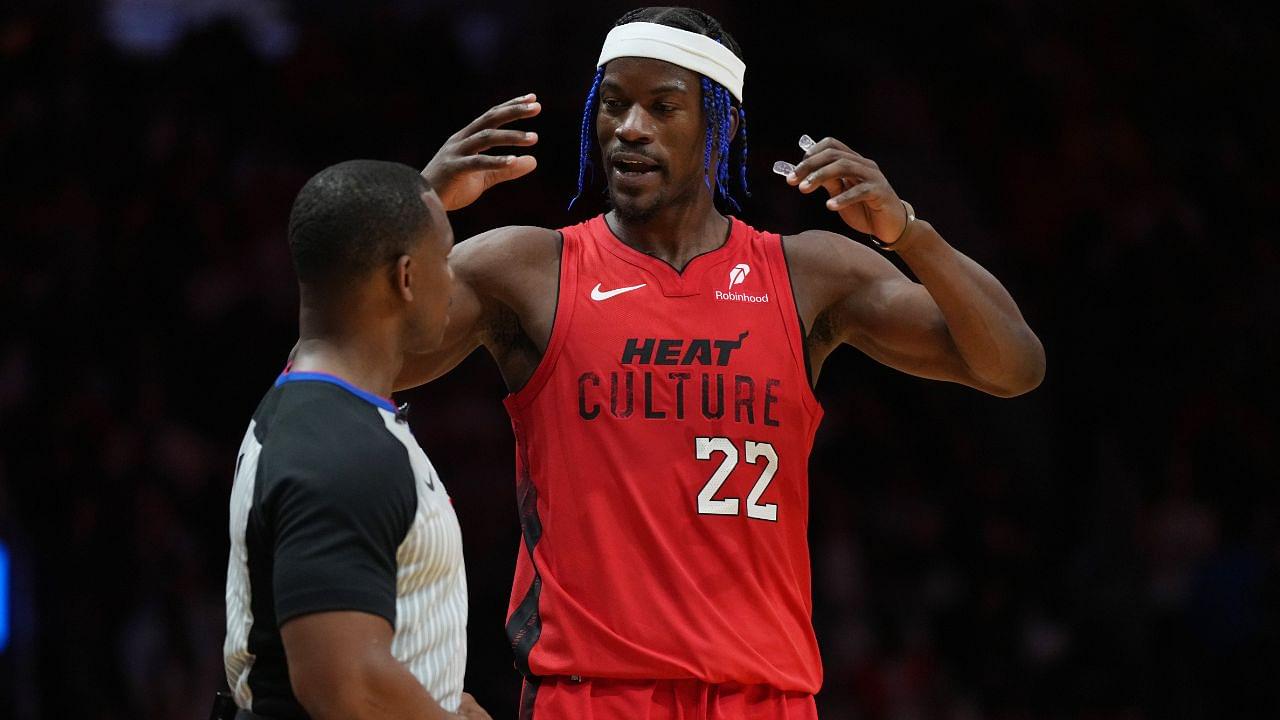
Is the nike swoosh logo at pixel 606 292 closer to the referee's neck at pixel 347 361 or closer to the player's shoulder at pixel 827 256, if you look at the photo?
the player's shoulder at pixel 827 256

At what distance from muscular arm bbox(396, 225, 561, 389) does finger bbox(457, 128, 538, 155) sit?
0.66 ft

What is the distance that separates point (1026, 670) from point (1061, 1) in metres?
3.94

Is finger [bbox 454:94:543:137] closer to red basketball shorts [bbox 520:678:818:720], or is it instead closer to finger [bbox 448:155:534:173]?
finger [bbox 448:155:534:173]

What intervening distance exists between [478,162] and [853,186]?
868 millimetres

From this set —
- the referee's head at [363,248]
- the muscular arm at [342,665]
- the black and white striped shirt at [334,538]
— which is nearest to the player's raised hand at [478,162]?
the referee's head at [363,248]

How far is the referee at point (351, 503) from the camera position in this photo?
2299 mm

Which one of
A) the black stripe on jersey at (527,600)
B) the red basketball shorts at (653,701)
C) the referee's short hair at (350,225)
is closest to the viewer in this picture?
the referee's short hair at (350,225)

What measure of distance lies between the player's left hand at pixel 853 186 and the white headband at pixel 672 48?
0.43m

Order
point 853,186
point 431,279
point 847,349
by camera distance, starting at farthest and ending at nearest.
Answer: point 847,349, point 853,186, point 431,279

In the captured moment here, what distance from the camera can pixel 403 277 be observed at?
2.59 m

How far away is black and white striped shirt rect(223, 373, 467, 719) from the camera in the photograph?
231cm

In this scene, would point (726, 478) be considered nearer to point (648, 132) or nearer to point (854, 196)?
point (854, 196)

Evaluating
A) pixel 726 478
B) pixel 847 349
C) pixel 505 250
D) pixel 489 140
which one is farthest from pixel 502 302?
pixel 847 349

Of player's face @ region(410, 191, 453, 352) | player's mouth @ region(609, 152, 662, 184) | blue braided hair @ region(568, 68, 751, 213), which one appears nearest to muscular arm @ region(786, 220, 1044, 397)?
blue braided hair @ region(568, 68, 751, 213)
